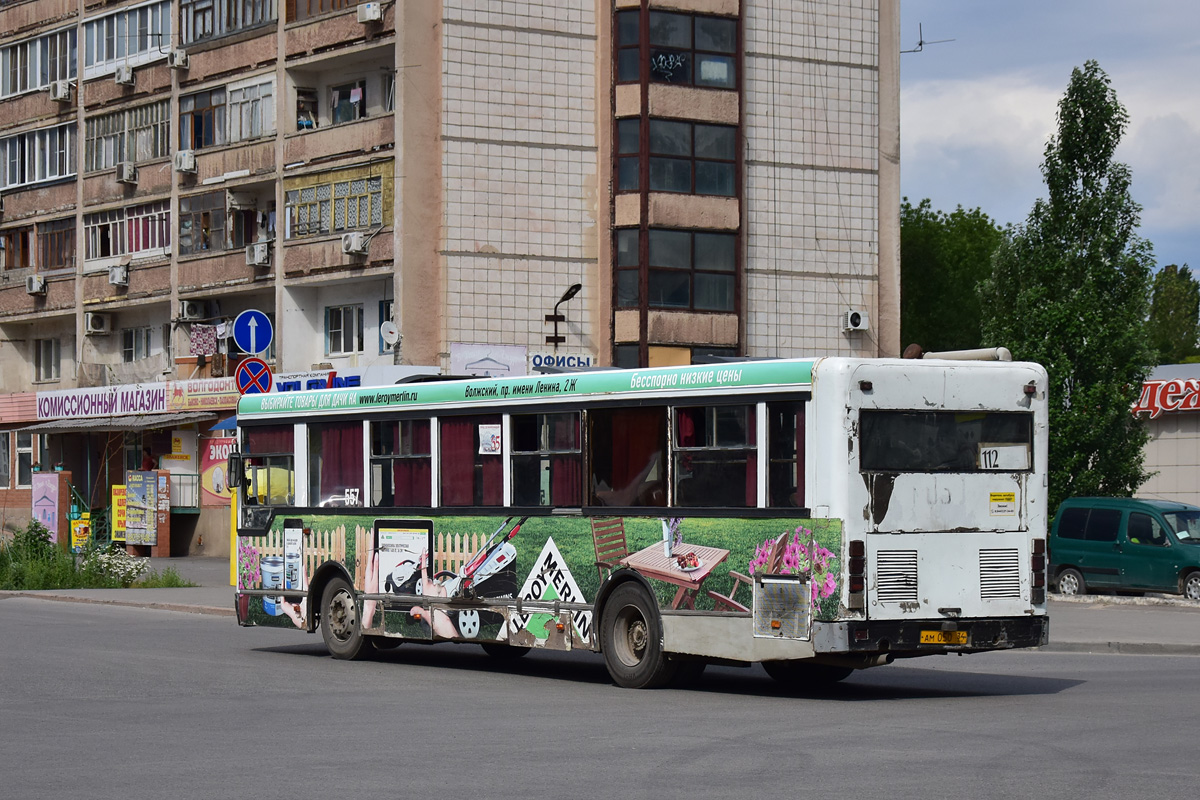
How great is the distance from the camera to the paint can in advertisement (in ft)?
66.2

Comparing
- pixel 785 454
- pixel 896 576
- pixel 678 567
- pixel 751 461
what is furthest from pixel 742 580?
pixel 896 576

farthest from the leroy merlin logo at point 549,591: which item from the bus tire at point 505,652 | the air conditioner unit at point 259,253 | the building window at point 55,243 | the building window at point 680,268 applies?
the building window at point 55,243

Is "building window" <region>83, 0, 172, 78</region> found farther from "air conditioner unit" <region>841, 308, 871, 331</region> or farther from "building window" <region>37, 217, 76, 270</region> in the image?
"air conditioner unit" <region>841, 308, 871, 331</region>

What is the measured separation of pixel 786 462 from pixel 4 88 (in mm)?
52142

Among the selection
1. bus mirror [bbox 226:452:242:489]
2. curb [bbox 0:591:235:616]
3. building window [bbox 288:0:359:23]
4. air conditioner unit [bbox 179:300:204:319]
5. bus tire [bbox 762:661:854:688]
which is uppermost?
building window [bbox 288:0:359:23]

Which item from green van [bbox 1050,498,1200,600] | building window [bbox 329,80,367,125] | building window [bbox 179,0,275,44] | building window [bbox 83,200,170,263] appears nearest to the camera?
green van [bbox 1050,498,1200,600]

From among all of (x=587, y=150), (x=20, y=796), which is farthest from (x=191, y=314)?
(x=20, y=796)

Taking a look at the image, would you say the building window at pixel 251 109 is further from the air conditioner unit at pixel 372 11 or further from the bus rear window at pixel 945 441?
the bus rear window at pixel 945 441

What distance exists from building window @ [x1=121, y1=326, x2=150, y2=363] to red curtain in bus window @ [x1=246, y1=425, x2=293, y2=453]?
35.3m

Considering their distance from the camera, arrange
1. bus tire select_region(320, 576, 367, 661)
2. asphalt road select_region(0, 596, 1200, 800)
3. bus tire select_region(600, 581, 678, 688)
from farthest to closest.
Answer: bus tire select_region(320, 576, 367, 661) → bus tire select_region(600, 581, 678, 688) → asphalt road select_region(0, 596, 1200, 800)

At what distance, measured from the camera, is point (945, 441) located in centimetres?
1494

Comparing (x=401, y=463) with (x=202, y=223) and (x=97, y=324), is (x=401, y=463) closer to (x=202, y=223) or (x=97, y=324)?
(x=202, y=223)

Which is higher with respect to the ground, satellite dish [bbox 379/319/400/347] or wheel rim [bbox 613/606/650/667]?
satellite dish [bbox 379/319/400/347]

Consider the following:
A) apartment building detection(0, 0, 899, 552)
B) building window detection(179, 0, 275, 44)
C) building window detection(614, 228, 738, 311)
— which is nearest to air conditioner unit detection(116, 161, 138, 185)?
apartment building detection(0, 0, 899, 552)
